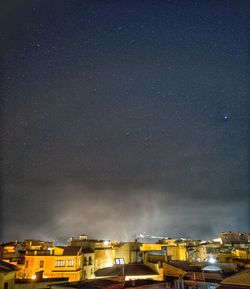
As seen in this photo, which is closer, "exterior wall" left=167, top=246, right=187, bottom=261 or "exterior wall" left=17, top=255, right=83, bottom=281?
"exterior wall" left=17, top=255, right=83, bottom=281

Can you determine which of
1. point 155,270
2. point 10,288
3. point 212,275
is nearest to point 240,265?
point 212,275

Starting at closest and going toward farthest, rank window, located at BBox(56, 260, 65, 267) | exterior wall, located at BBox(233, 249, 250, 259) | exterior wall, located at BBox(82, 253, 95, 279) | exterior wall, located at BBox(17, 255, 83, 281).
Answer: exterior wall, located at BBox(17, 255, 83, 281) → window, located at BBox(56, 260, 65, 267) → exterior wall, located at BBox(82, 253, 95, 279) → exterior wall, located at BBox(233, 249, 250, 259)

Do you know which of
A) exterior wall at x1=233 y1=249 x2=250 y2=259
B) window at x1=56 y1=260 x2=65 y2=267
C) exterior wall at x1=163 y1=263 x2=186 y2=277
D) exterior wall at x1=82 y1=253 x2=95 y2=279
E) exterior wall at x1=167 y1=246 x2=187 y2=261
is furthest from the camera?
exterior wall at x1=167 y1=246 x2=187 y2=261

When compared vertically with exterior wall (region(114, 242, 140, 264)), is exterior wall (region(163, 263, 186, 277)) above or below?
below

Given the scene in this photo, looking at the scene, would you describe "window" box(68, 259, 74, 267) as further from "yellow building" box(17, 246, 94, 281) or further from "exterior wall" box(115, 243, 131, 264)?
"exterior wall" box(115, 243, 131, 264)

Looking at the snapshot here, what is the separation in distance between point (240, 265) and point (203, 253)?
111ft

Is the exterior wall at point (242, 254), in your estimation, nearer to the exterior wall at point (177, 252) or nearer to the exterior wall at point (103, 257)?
the exterior wall at point (177, 252)

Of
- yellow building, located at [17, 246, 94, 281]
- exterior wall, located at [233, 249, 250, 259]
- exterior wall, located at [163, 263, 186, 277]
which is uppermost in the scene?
exterior wall, located at [233, 249, 250, 259]

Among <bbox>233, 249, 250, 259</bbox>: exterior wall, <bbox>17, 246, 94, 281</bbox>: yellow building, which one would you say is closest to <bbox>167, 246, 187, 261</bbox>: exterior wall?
<bbox>233, 249, 250, 259</bbox>: exterior wall

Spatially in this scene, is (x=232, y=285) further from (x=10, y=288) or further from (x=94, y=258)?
(x=94, y=258)

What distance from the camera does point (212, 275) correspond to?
1280 inches

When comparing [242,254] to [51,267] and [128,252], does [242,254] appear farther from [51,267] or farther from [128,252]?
[51,267]

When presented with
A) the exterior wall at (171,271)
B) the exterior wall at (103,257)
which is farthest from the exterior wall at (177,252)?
the exterior wall at (171,271)

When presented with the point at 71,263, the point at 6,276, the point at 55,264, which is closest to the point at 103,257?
the point at 71,263
